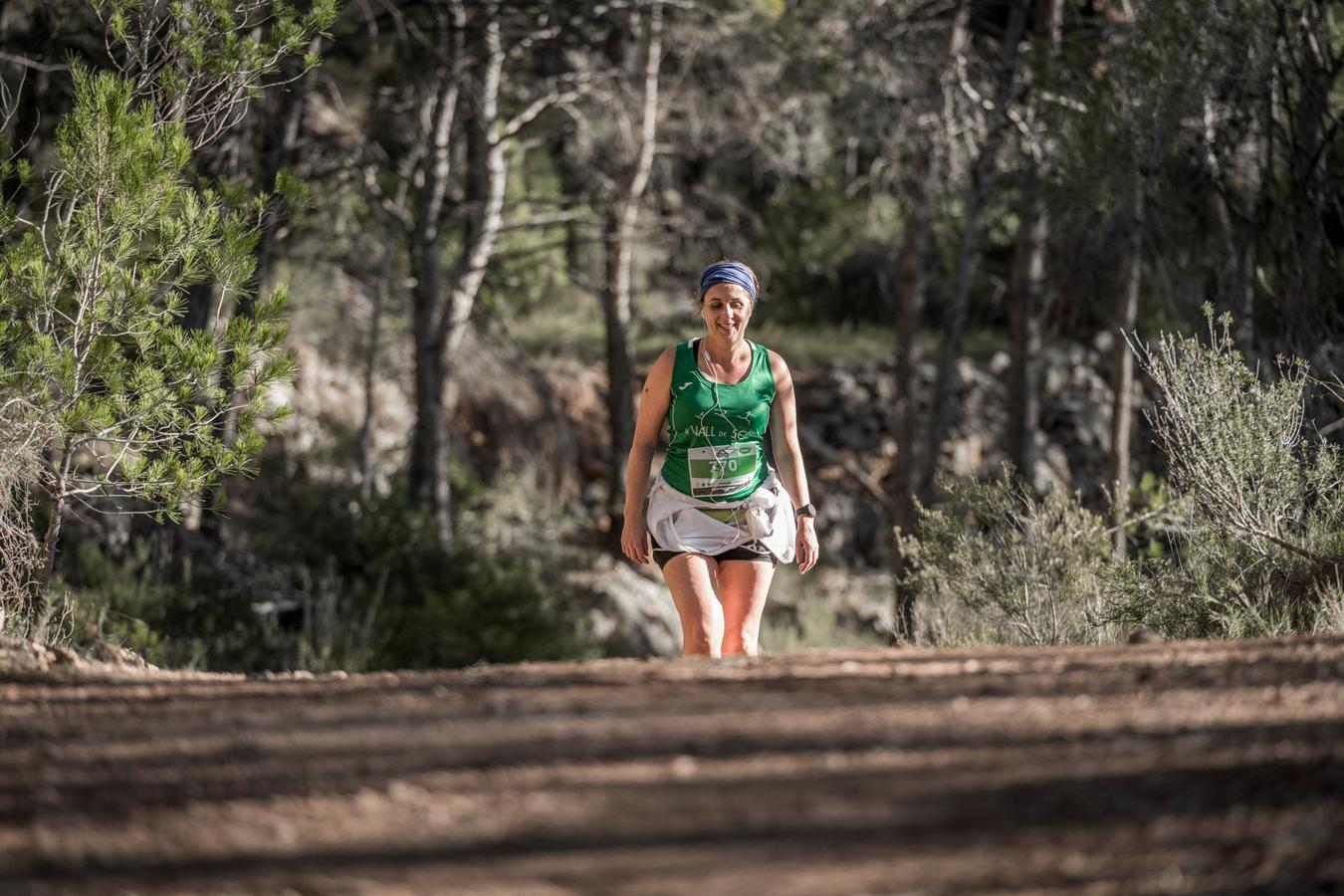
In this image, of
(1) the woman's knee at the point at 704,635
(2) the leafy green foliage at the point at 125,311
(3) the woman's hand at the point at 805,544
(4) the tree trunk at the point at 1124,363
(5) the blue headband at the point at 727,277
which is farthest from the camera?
(4) the tree trunk at the point at 1124,363

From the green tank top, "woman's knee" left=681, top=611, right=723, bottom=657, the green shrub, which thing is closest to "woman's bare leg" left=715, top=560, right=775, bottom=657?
"woman's knee" left=681, top=611, right=723, bottom=657

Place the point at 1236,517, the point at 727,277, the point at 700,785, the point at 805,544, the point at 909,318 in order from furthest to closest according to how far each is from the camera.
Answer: the point at 909,318 → the point at 1236,517 → the point at 805,544 → the point at 727,277 → the point at 700,785

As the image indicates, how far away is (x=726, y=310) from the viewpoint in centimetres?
580

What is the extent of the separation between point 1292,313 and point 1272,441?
16.3 feet

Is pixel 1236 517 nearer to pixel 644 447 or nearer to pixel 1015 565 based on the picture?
pixel 1015 565

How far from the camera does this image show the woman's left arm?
5938mm

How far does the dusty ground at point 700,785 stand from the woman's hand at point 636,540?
5.38ft

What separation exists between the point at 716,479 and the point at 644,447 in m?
0.31

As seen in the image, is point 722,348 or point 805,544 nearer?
point 722,348

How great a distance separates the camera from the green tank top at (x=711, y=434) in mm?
5738

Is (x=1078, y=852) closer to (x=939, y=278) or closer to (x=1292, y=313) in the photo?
(x=1292, y=313)

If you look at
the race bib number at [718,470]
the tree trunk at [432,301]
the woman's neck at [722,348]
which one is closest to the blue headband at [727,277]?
the woman's neck at [722,348]

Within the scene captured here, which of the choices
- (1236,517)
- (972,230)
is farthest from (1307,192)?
(1236,517)

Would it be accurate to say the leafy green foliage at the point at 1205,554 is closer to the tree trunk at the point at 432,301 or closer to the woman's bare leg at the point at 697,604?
the woman's bare leg at the point at 697,604
